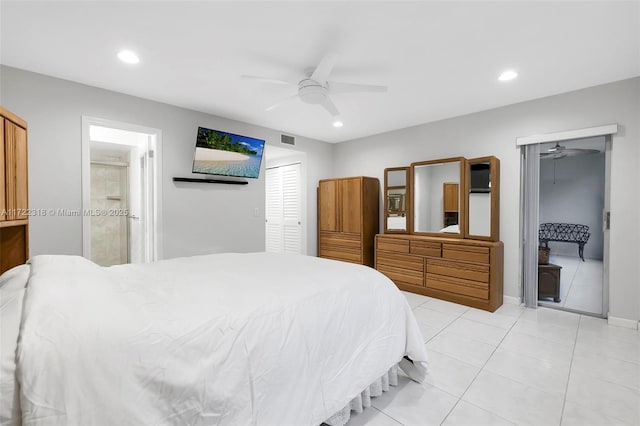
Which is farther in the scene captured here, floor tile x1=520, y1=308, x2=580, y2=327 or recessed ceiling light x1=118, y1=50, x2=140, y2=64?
floor tile x1=520, y1=308, x2=580, y2=327

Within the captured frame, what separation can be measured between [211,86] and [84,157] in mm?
1458

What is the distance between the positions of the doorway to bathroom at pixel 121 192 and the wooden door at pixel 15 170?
78 cm

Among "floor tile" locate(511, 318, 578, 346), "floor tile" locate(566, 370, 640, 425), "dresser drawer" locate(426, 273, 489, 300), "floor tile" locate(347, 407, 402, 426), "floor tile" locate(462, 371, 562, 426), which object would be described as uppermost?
"dresser drawer" locate(426, 273, 489, 300)

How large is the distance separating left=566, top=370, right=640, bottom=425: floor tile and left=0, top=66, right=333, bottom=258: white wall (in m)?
3.59

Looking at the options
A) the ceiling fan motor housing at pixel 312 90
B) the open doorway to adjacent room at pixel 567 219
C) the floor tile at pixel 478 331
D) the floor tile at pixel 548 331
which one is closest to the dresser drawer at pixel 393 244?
the floor tile at pixel 478 331

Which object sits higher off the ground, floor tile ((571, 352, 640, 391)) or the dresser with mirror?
the dresser with mirror

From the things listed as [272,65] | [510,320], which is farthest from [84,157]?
[510,320]

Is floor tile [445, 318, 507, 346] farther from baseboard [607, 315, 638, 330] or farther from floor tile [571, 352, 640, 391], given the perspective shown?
baseboard [607, 315, 638, 330]

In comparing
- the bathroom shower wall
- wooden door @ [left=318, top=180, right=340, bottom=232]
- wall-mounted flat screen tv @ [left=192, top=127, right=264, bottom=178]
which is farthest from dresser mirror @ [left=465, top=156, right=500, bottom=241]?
the bathroom shower wall

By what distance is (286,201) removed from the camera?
5.50 metres

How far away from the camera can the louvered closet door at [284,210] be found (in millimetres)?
5273

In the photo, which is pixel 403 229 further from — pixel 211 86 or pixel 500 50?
pixel 211 86

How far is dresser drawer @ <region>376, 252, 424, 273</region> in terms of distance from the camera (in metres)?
3.84

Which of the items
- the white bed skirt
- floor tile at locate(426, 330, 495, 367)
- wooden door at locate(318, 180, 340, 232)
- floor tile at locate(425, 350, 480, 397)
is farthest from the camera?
wooden door at locate(318, 180, 340, 232)
